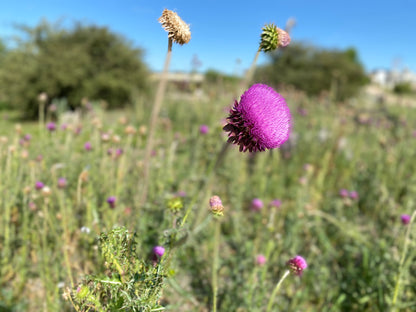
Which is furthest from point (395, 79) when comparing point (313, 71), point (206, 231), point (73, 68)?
point (206, 231)

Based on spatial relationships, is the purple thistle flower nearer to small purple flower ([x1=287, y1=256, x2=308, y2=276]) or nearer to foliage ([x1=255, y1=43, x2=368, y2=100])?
small purple flower ([x1=287, y1=256, x2=308, y2=276])

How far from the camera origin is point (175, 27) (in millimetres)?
1001

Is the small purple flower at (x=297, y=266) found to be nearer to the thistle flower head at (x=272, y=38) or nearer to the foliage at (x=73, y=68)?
the thistle flower head at (x=272, y=38)

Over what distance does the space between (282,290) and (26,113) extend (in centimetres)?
1084

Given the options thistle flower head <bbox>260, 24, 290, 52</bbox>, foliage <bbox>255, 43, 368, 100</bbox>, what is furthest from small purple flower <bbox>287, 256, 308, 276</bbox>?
foliage <bbox>255, 43, 368, 100</bbox>

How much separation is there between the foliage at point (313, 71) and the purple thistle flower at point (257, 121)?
542 inches

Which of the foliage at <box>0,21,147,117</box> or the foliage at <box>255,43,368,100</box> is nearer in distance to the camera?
the foliage at <box>0,21,147,117</box>

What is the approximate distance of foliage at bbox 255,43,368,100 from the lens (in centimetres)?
1453

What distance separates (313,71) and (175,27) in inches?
606

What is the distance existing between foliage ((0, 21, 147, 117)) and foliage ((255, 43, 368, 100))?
6.34 metres

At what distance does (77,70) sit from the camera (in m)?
9.91

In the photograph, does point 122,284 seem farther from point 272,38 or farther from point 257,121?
point 272,38

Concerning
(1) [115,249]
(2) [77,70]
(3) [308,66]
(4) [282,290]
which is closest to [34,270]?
(1) [115,249]

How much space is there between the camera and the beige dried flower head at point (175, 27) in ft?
3.29
